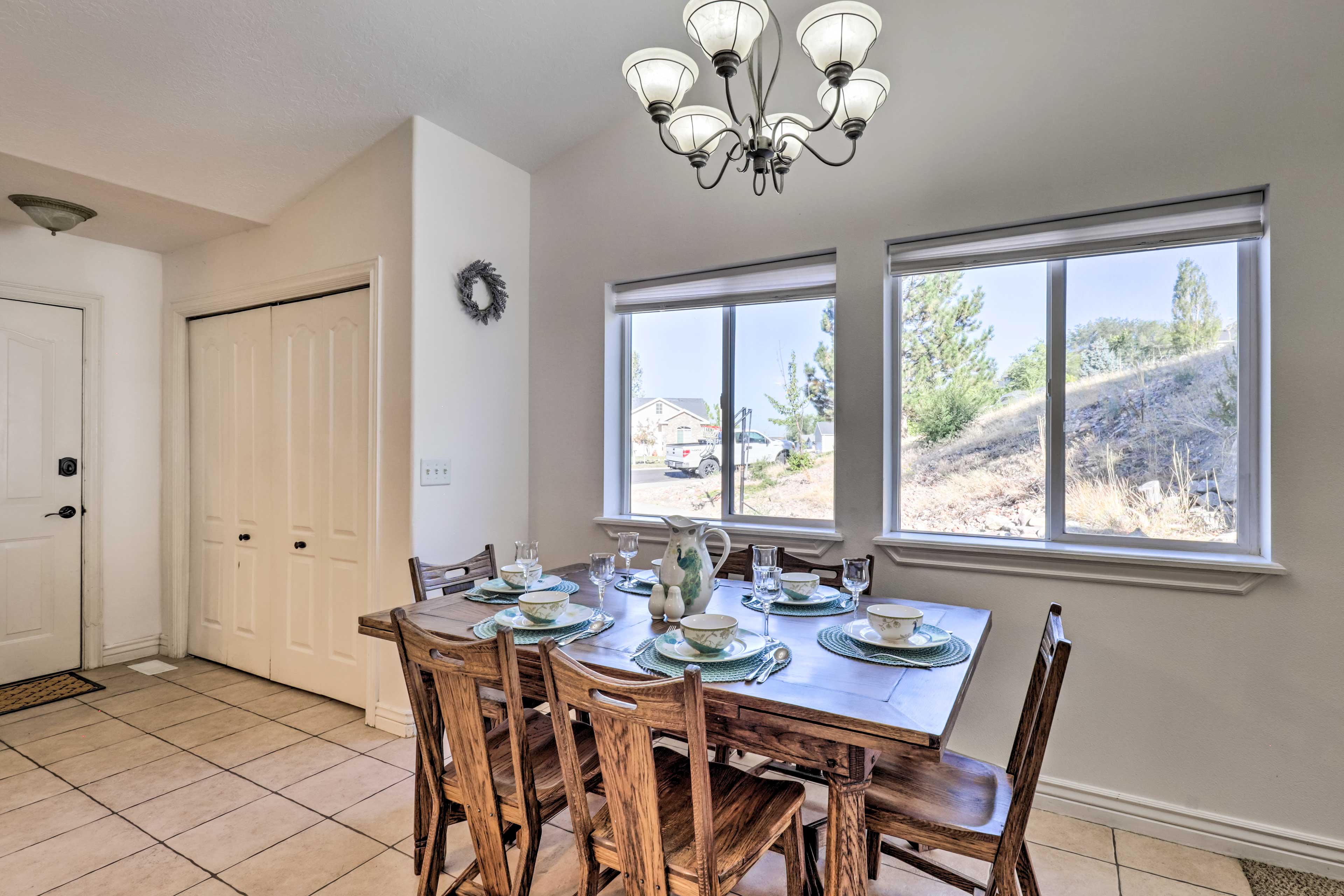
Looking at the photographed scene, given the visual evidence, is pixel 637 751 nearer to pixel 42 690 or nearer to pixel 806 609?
pixel 806 609

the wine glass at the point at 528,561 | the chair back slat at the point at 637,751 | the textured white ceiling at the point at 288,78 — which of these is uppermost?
the textured white ceiling at the point at 288,78

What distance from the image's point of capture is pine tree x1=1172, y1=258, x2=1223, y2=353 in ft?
7.59

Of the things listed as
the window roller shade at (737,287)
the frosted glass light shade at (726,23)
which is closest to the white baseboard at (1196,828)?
the window roller shade at (737,287)

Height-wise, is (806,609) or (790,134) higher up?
(790,134)

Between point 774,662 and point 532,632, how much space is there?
0.68 m

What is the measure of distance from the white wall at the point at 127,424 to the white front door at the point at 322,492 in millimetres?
1099

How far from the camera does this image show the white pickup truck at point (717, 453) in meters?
3.09

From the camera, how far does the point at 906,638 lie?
5.64 ft

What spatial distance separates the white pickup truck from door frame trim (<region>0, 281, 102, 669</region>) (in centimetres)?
319

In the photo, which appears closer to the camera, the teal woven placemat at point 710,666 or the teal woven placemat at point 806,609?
the teal woven placemat at point 710,666

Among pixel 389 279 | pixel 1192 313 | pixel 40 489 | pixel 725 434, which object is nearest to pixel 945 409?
pixel 1192 313

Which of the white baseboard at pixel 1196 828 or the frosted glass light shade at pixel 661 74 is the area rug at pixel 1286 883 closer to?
the white baseboard at pixel 1196 828

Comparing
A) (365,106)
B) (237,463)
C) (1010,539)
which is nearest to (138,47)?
(365,106)

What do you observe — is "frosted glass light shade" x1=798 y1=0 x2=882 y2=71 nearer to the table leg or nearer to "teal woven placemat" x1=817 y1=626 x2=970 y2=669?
"teal woven placemat" x1=817 y1=626 x2=970 y2=669
